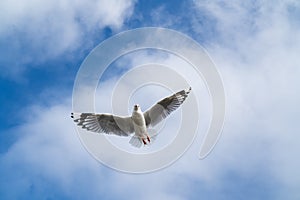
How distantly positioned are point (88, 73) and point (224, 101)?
456 centimetres

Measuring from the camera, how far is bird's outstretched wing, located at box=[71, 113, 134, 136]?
16547mm

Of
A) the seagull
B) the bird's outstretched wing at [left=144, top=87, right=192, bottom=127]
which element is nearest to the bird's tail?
the seagull

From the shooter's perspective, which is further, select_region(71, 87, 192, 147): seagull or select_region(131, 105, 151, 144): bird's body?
select_region(71, 87, 192, 147): seagull

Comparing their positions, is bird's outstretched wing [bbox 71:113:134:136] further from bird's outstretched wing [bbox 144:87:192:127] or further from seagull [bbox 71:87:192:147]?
bird's outstretched wing [bbox 144:87:192:127]

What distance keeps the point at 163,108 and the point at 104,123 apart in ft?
6.58

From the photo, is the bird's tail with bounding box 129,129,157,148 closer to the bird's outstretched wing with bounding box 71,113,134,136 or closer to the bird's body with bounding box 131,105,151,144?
the bird's body with bounding box 131,105,151,144

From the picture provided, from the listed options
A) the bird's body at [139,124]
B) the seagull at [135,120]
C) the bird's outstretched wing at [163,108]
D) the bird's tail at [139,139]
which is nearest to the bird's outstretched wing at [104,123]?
the seagull at [135,120]

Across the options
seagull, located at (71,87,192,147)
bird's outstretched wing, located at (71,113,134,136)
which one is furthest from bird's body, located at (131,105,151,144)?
bird's outstretched wing, located at (71,113,134,136)

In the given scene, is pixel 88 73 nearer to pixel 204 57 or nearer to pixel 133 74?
pixel 133 74

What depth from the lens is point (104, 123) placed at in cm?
1677

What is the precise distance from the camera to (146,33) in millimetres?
17797

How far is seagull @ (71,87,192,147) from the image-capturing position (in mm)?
16531

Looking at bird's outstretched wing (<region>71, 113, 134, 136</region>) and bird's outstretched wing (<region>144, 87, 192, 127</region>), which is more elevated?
bird's outstretched wing (<region>144, 87, 192, 127</region>)

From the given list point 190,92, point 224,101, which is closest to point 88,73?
point 190,92
